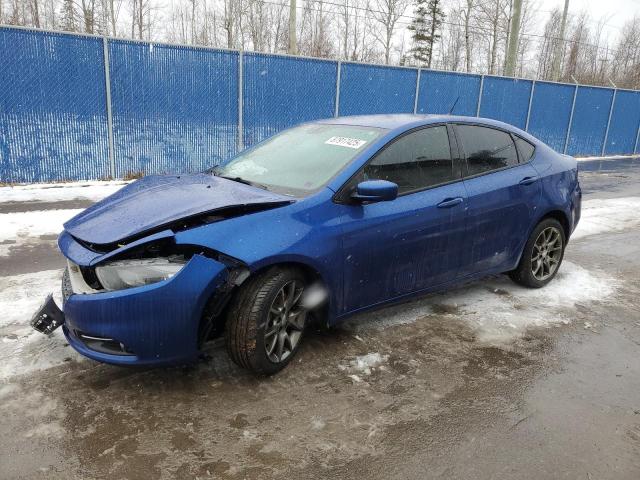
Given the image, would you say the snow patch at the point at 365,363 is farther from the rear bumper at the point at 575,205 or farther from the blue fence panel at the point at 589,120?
the blue fence panel at the point at 589,120

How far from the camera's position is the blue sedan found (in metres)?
2.79

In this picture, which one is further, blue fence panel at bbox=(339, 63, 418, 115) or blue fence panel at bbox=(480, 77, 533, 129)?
blue fence panel at bbox=(480, 77, 533, 129)

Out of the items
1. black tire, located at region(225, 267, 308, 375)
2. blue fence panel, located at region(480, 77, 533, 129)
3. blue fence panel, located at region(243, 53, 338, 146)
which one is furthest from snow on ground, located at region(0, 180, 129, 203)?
blue fence panel, located at region(480, 77, 533, 129)

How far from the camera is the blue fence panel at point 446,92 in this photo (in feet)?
46.8

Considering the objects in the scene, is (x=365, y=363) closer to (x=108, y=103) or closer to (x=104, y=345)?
(x=104, y=345)

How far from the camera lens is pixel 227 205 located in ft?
10.0

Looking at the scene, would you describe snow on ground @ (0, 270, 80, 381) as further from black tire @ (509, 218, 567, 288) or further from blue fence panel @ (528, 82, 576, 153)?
blue fence panel @ (528, 82, 576, 153)

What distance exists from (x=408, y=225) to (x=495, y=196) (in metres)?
1.03

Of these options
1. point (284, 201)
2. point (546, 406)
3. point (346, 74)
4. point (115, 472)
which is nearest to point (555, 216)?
point (546, 406)

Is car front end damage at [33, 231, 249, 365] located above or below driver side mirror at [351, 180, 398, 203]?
below

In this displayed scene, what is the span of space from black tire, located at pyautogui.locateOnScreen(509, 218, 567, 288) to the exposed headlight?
3.26 m

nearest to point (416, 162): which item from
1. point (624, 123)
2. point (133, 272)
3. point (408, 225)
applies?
point (408, 225)

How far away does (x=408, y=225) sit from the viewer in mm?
3637

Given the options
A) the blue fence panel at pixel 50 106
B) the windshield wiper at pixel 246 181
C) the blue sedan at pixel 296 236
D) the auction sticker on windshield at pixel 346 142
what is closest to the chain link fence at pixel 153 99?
the blue fence panel at pixel 50 106
